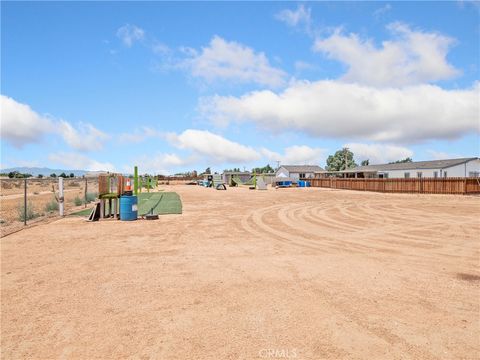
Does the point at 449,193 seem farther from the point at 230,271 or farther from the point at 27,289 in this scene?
the point at 27,289

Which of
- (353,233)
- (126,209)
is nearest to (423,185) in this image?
(353,233)

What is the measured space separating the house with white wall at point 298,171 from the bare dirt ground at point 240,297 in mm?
66392

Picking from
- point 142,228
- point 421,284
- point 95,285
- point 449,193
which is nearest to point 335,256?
point 421,284

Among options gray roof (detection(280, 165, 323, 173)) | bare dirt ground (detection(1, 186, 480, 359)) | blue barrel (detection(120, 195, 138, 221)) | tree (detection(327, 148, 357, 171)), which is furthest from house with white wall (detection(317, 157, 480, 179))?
tree (detection(327, 148, 357, 171))

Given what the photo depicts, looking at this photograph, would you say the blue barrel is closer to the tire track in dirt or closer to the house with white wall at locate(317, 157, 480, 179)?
the tire track in dirt

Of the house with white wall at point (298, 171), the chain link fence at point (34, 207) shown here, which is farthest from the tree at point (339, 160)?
the chain link fence at point (34, 207)

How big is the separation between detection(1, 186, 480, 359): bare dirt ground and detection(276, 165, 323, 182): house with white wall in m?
66.4

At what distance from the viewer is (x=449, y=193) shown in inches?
1352

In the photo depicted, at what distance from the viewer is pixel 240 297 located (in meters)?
5.27

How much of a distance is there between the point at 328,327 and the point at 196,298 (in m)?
Result: 2.19

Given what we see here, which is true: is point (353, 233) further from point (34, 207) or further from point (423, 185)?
point (423, 185)

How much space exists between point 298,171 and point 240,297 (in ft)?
240

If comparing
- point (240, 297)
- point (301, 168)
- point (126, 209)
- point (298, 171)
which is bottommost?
point (240, 297)

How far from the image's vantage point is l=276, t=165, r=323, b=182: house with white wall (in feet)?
251
